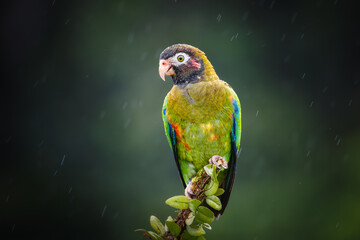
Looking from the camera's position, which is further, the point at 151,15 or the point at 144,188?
the point at 151,15

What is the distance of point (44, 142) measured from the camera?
6.85m

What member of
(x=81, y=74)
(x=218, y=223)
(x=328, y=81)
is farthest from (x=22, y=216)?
(x=328, y=81)

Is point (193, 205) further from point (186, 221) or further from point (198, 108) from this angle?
point (198, 108)

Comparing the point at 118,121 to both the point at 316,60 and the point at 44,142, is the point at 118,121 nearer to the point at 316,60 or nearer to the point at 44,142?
the point at 44,142

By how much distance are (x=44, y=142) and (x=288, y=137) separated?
14.2ft

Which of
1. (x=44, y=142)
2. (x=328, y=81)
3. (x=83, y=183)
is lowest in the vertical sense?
(x=83, y=183)

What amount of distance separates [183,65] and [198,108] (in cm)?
34

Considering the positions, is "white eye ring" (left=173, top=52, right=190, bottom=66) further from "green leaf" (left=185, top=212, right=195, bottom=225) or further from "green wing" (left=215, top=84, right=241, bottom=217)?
"green leaf" (left=185, top=212, right=195, bottom=225)

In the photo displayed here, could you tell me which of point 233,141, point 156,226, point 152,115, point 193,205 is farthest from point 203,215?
point 152,115

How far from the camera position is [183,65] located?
2.78m

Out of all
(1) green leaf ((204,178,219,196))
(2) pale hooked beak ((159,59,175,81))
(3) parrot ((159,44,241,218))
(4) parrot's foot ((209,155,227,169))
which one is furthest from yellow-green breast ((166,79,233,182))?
(1) green leaf ((204,178,219,196))

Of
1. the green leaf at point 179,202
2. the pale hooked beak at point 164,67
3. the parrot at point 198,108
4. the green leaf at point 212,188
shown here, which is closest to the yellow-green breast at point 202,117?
the parrot at point 198,108

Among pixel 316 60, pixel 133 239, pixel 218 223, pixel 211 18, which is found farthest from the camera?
pixel 211 18

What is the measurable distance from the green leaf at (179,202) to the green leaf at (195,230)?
9 cm
